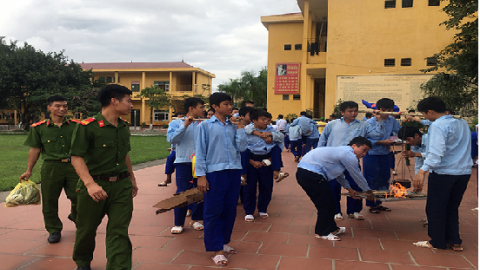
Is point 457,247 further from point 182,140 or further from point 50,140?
point 50,140

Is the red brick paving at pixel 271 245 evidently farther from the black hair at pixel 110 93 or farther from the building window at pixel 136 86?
the building window at pixel 136 86

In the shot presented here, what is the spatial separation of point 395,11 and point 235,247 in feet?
72.5

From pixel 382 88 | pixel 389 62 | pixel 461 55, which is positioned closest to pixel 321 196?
pixel 461 55

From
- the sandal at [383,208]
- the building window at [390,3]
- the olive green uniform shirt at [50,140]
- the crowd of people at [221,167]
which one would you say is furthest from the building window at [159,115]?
the olive green uniform shirt at [50,140]

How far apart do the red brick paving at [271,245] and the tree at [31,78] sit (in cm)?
2605

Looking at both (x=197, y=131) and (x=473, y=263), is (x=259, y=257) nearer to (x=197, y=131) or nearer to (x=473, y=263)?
(x=197, y=131)

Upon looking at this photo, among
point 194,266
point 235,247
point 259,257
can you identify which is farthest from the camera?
point 235,247

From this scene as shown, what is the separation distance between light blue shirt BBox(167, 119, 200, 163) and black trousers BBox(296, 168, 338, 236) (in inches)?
57.5

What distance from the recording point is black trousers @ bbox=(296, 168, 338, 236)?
4332 millimetres

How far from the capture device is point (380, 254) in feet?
12.8

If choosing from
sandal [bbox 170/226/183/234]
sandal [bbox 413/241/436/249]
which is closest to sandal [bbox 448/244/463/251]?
sandal [bbox 413/241/436/249]

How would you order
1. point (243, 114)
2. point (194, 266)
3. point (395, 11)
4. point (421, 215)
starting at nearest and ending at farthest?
1. point (194, 266)
2. point (421, 215)
3. point (243, 114)
4. point (395, 11)

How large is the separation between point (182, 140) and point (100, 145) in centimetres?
196

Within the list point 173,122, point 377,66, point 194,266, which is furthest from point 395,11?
point 194,266
